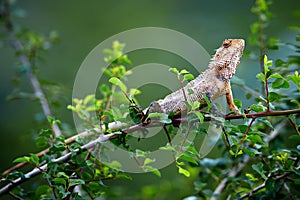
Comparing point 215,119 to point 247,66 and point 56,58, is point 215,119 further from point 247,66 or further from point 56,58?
point 56,58

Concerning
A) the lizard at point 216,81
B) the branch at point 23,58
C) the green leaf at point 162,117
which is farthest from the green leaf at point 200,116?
the branch at point 23,58

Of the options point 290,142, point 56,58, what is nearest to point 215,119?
point 290,142

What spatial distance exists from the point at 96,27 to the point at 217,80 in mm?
2005

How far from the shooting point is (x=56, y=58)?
266 cm

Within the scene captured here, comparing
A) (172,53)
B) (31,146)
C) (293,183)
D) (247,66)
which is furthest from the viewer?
(172,53)

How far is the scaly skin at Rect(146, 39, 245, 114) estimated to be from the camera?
870 mm

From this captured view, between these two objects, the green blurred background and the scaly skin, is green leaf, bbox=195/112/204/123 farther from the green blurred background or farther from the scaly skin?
the green blurred background

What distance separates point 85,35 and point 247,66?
1436 mm

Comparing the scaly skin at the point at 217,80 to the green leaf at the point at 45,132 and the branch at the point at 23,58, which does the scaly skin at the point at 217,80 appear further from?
the branch at the point at 23,58

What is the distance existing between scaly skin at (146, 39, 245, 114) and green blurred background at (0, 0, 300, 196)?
4.27ft

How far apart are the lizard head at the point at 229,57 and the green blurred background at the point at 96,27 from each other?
130 centimetres

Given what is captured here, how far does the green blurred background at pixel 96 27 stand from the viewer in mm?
2273

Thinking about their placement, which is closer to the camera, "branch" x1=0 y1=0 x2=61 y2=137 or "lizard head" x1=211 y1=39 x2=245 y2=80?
"lizard head" x1=211 y1=39 x2=245 y2=80

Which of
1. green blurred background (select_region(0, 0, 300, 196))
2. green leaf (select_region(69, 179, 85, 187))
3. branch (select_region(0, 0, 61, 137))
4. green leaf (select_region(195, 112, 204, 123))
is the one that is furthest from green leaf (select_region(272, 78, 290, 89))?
green blurred background (select_region(0, 0, 300, 196))
